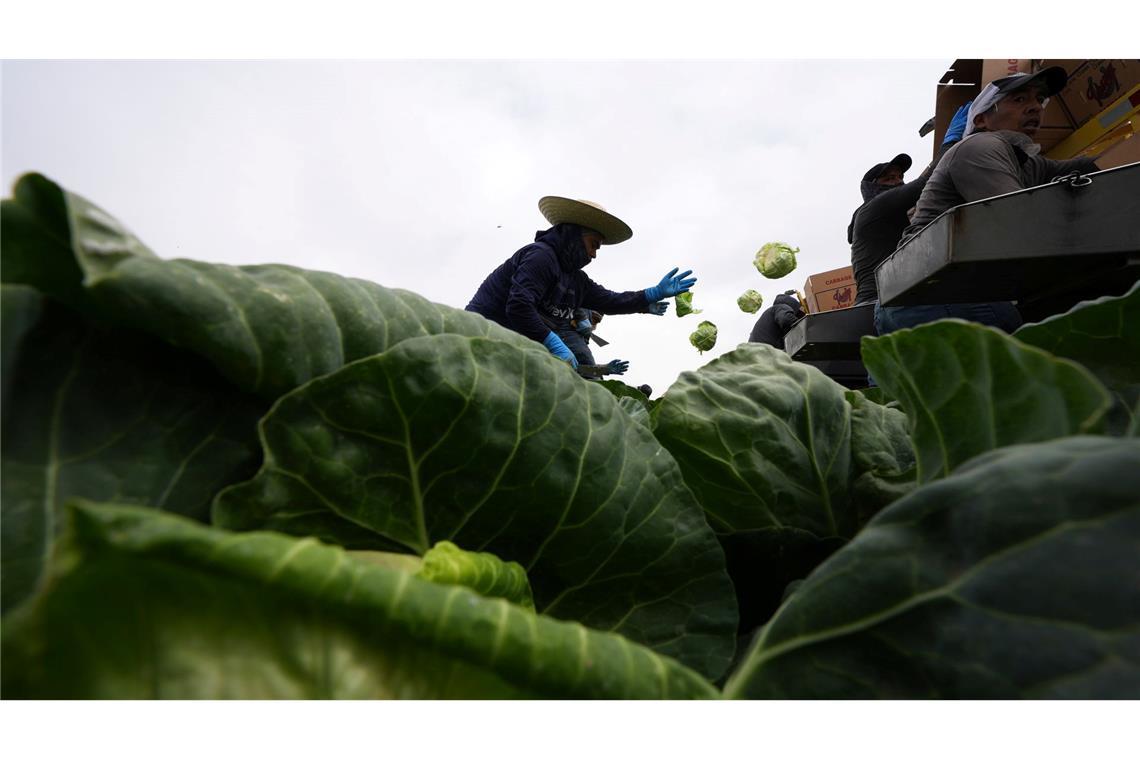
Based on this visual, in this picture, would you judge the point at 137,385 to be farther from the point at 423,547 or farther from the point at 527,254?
the point at 527,254

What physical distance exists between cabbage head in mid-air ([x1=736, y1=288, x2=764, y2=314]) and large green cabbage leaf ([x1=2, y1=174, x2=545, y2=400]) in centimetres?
764

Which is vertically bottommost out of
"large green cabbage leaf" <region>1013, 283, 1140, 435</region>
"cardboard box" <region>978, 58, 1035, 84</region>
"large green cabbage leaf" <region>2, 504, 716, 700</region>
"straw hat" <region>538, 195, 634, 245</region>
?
"large green cabbage leaf" <region>2, 504, 716, 700</region>

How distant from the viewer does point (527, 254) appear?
427 centimetres

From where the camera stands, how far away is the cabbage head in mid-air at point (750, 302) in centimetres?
778

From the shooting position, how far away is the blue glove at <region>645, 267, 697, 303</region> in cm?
584

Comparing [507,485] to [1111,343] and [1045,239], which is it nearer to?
[1111,343]

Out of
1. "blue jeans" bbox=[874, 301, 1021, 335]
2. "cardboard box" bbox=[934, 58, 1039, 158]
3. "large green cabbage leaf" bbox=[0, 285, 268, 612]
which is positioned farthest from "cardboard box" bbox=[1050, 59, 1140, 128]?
"large green cabbage leaf" bbox=[0, 285, 268, 612]

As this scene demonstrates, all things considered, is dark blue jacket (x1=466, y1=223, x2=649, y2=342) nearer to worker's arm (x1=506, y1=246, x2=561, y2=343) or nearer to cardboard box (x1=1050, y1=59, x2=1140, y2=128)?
worker's arm (x1=506, y1=246, x2=561, y2=343)

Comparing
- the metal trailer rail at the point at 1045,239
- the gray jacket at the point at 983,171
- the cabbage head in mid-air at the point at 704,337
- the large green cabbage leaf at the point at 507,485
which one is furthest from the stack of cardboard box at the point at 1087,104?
the cabbage head in mid-air at the point at 704,337

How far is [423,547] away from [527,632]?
22cm

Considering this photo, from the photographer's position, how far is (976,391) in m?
0.48

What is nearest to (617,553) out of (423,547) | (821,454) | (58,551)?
(423,547)

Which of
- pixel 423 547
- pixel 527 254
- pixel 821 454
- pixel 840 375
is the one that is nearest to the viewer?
pixel 423 547

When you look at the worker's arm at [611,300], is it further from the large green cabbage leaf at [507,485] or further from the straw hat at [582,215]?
the large green cabbage leaf at [507,485]
